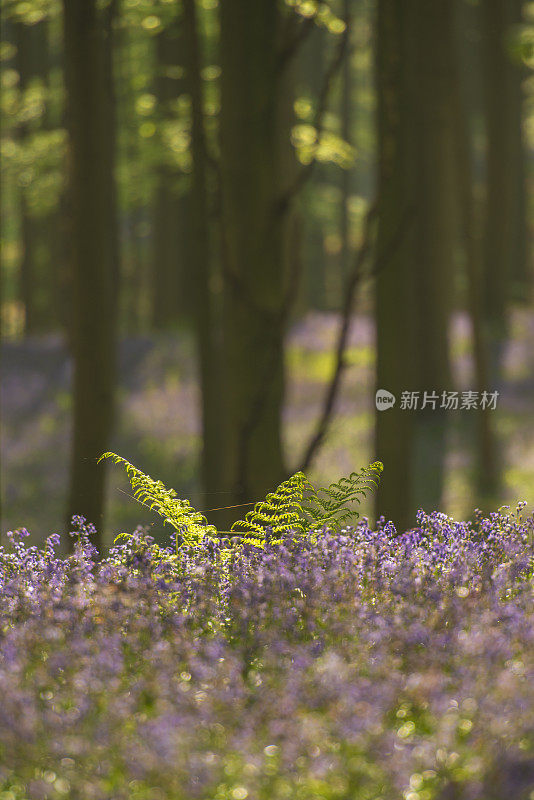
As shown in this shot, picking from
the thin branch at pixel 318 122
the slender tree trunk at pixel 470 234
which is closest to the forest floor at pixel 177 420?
the slender tree trunk at pixel 470 234

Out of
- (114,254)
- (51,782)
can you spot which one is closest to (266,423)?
(51,782)

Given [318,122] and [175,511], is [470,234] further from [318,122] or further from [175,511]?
[175,511]

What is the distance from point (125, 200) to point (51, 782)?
2390 centimetres

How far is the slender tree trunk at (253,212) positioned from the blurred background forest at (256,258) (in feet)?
0.04

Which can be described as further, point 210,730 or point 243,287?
point 243,287

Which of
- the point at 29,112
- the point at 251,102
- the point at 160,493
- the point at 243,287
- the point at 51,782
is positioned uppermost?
the point at 29,112

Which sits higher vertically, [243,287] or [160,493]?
[243,287]

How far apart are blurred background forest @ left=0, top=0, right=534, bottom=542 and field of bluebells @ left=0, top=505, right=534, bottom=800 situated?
105 centimetres

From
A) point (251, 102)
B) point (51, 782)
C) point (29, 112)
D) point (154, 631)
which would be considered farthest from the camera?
point (29, 112)

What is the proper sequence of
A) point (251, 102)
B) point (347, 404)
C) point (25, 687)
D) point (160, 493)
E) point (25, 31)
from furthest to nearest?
point (25, 31), point (347, 404), point (251, 102), point (160, 493), point (25, 687)

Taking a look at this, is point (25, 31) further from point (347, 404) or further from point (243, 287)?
point (243, 287)

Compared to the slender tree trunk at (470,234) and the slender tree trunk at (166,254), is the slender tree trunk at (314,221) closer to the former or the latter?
the slender tree trunk at (166,254)

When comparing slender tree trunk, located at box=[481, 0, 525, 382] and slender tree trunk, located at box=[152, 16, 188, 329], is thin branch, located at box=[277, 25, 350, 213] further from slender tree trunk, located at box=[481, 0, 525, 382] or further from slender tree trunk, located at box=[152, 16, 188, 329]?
slender tree trunk, located at box=[152, 16, 188, 329]

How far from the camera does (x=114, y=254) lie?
715 inches
